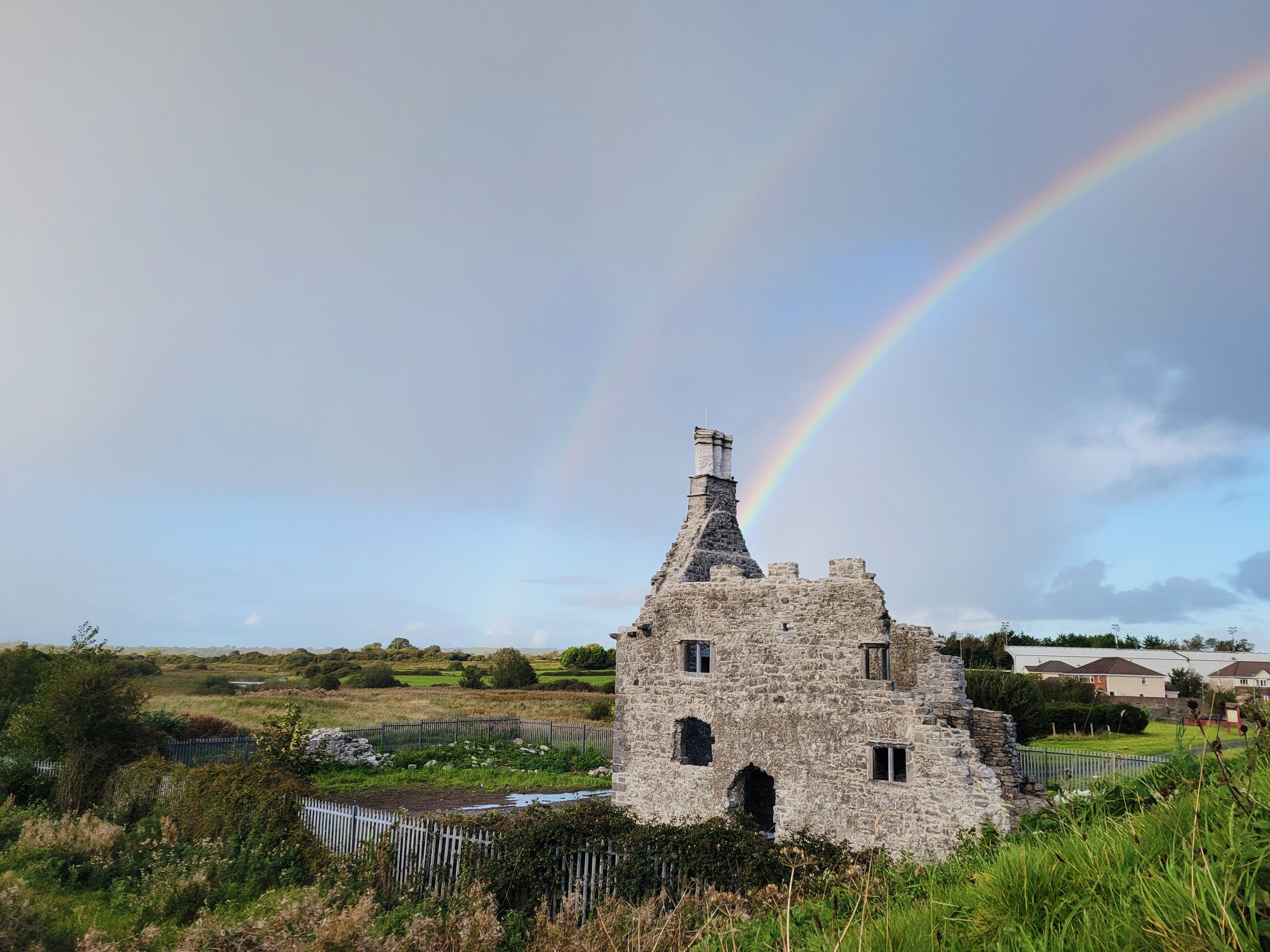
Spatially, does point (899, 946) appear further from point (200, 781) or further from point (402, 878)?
point (200, 781)

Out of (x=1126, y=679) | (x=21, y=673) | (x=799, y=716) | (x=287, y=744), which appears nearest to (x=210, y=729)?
(x=21, y=673)

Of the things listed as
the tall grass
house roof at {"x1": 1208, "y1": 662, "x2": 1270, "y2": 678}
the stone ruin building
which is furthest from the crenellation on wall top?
house roof at {"x1": 1208, "y1": 662, "x2": 1270, "y2": 678}

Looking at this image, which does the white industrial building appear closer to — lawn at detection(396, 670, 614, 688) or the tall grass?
lawn at detection(396, 670, 614, 688)

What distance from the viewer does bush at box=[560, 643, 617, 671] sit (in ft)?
281

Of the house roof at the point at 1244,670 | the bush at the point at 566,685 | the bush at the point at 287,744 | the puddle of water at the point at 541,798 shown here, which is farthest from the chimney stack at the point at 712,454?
the house roof at the point at 1244,670

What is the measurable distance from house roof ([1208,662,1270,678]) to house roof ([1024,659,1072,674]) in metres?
14.1

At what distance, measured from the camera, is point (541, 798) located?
26359mm

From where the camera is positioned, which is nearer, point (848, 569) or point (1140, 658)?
point (848, 569)

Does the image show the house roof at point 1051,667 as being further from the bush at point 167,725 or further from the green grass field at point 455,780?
the bush at point 167,725

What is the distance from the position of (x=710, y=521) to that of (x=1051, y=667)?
74.3 meters

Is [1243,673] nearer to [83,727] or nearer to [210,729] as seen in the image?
[210,729]

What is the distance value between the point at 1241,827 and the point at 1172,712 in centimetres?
6555

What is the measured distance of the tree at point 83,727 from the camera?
23.7 m

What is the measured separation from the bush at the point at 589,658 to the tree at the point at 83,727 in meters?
61.3
